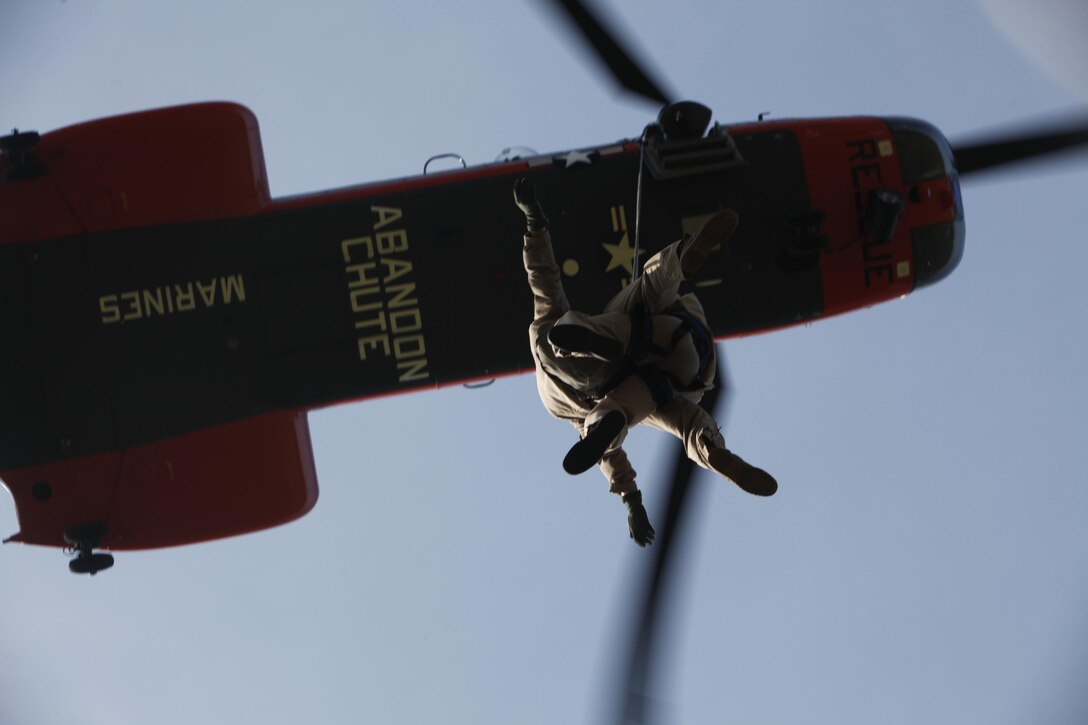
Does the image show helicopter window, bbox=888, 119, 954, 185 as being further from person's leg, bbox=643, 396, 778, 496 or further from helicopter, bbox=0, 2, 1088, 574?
person's leg, bbox=643, 396, 778, 496

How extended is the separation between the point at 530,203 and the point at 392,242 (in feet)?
9.58

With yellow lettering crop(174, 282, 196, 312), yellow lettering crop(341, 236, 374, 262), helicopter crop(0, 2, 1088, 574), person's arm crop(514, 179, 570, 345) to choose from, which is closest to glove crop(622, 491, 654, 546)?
person's arm crop(514, 179, 570, 345)

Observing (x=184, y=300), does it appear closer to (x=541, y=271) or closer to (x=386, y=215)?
(x=386, y=215)

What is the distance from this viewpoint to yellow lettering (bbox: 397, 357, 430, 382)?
33.9 feet

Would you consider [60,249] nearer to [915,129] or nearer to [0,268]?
[0,268]

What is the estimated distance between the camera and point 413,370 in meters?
10.4

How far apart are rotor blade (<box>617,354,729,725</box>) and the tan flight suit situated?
1126 mm

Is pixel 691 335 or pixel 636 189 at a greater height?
pixel 636 189

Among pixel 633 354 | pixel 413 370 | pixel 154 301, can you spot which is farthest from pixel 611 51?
pixel 154 301

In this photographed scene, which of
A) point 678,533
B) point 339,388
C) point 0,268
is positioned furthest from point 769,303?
point 0,268

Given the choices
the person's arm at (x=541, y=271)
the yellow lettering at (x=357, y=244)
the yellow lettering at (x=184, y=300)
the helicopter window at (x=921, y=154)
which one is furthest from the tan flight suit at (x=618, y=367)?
the yellow lettering at (x=184, y=300)

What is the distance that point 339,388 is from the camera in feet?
34.1

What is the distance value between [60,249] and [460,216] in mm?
3647

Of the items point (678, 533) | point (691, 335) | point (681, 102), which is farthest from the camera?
point (681, 102)
